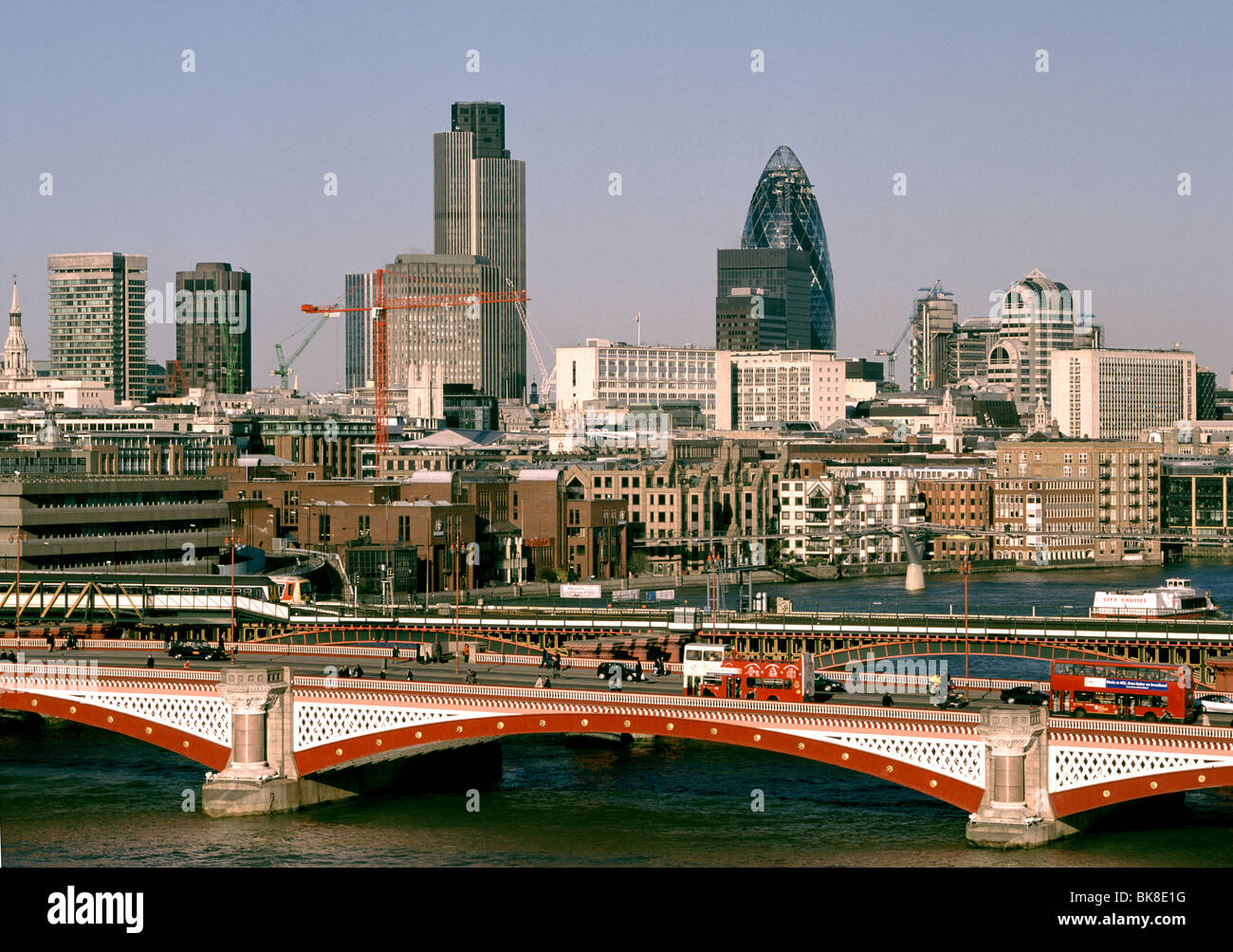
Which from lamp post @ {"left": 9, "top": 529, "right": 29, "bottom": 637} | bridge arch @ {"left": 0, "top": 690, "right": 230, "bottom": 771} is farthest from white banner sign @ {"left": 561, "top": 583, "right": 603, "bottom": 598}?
bridge arch @ {"left": 0, "top": 690, "right": 230, "bottom": 771}

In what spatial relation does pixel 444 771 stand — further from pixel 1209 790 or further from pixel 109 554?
pixel 109 554

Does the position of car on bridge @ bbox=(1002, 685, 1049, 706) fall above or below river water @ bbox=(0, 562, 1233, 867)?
above

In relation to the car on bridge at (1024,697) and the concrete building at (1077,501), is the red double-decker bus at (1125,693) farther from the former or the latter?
the concrete building at (1077,501)

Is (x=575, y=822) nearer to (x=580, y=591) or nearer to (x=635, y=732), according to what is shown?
(x=635, y=732)

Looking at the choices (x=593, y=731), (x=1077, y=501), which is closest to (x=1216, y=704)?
(x=593, y=731)

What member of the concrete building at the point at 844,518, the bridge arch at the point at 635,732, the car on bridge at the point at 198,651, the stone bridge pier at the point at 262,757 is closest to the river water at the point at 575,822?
the stone bridge pier at the point at 262,757

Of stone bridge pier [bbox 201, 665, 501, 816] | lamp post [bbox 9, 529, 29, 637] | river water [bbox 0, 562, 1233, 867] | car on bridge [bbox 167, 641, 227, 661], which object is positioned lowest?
river water [bbox 0, 562, 1233, 867]

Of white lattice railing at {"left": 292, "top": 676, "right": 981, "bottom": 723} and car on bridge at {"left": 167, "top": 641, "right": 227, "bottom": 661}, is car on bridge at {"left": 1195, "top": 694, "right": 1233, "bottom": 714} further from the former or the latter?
car on bridge at {"left": 167, "top": 641, "right": 227, "bottom": 661}
